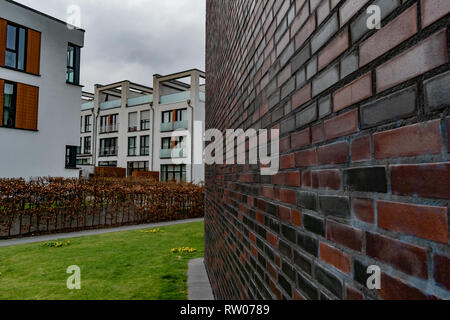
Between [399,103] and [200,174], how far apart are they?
100ft

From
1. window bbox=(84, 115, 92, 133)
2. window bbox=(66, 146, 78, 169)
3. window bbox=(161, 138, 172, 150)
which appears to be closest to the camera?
window bbox=(66, 146, 78, 169)

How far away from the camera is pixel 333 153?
969 mm

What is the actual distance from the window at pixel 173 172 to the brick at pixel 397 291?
100 ft

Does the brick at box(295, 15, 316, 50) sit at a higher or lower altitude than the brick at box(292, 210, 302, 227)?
higher

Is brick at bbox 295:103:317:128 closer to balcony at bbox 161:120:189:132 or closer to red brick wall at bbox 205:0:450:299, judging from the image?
red brick wall at bbox 205:0:450:299

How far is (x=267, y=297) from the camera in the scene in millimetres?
1649

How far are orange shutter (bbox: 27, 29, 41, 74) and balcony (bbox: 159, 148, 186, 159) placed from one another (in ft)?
53.9

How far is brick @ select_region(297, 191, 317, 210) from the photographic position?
1098mm

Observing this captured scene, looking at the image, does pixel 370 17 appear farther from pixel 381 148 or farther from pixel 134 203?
pixel 134 203

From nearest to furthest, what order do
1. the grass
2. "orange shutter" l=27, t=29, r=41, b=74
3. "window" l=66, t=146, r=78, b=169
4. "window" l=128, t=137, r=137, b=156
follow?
the grass
"orange shutter" l=27, t=29, r=41, b=74
"window" l=66, t=146, r=78, b=169
"window" l=128, t=137, r=137, b=156

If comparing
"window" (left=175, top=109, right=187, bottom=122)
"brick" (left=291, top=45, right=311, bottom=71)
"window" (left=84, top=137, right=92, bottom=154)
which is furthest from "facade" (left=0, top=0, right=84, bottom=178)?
"window" (left=84, top=137, right=92, bottom=154)

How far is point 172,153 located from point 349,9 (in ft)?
103

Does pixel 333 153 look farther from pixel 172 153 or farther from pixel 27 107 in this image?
pixel 172 153
